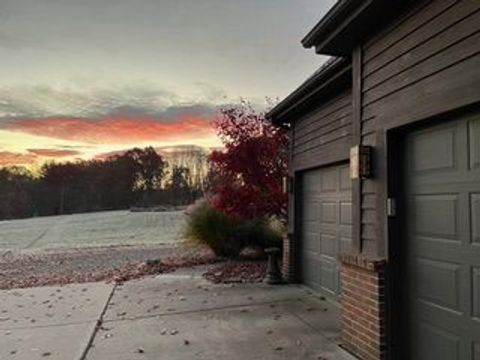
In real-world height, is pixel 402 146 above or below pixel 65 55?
below

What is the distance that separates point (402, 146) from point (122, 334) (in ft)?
13.4

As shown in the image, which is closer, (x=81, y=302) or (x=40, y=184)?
(x=81, y=302)

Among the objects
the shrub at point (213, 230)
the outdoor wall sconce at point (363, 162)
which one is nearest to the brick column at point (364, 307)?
the outdoor wall sconce at point (363, 162)

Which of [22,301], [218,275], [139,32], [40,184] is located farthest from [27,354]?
[40,184]

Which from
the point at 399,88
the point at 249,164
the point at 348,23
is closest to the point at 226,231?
the point at 249,164

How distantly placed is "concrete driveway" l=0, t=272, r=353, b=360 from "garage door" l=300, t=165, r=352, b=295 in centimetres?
42

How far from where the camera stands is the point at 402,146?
4.60 meters

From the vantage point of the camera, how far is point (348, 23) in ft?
15.8

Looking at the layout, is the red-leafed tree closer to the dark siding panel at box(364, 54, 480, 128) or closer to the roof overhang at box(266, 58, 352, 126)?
the roof overhang at box(266, 58, 352, 126)

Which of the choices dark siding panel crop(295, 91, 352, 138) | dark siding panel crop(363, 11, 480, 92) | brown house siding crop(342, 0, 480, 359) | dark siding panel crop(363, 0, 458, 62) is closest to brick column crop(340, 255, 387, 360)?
brown house siding crop(342, 0, 480, 359)

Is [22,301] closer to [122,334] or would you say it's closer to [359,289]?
[122,334]

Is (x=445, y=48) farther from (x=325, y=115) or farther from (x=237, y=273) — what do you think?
(x=237, y=273)

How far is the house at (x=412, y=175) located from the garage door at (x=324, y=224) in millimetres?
1766

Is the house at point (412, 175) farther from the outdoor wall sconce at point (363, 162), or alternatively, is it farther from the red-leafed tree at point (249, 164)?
the red-leafed tree at point (249, 164)
